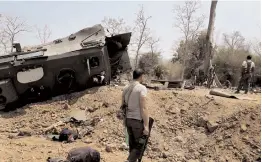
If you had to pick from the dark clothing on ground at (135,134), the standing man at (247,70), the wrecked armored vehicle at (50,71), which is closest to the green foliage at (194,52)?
the standing man at (247,70)

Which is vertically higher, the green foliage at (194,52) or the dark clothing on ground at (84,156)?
the dark clothing on ground at (84,156)

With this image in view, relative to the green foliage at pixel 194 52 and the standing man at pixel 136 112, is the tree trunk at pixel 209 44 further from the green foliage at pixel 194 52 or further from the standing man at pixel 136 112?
the green foliage at pixel 194 52

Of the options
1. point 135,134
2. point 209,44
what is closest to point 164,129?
point 135,134

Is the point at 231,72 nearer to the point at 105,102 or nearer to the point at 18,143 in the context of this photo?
the point at 105,102

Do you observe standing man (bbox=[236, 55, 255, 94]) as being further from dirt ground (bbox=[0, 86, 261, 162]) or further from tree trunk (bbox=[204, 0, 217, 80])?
tree trunk (bbox=[204, 0, 217, 80])

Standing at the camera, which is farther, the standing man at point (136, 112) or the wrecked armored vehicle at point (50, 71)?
the wrecked armored vehicle at point (50, 71)

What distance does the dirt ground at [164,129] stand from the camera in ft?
24.6

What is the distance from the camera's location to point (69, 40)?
1159 centimetres

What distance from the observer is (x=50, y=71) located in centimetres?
1026

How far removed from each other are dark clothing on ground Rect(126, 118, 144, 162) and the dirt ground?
167 cm

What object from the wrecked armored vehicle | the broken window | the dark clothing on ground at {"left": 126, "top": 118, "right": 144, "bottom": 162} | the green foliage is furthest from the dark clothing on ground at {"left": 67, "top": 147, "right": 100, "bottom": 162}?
the green foliage

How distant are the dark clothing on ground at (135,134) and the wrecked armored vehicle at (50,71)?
516 centimetres

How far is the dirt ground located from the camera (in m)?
7.50

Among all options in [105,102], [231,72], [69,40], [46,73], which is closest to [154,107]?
[105,102]
